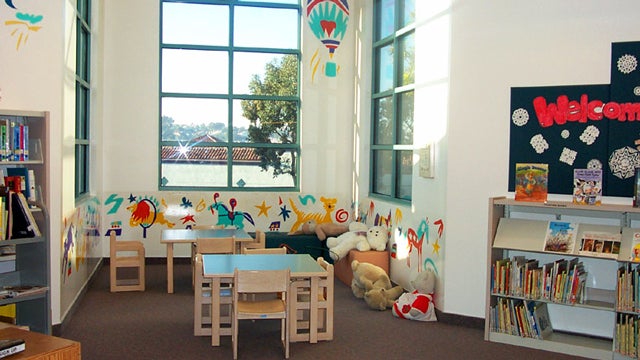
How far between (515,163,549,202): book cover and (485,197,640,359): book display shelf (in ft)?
0.33

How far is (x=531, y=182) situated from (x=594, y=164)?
531mm

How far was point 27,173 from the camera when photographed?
485cm

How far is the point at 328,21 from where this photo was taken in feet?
31.2

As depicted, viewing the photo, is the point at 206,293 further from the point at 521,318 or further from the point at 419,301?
the point at 521,318

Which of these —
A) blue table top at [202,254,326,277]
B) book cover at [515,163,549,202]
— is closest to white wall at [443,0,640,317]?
book cover at [515,163,549,202]

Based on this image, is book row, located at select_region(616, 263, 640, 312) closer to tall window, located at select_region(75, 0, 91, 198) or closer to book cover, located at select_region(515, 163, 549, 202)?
book cover, located at select_region(515, 163, 549, 202)

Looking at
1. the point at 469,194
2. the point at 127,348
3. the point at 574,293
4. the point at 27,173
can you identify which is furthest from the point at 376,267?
the point at 27,173

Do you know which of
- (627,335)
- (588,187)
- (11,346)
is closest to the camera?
(11,346)

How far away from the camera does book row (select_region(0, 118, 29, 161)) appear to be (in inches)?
184

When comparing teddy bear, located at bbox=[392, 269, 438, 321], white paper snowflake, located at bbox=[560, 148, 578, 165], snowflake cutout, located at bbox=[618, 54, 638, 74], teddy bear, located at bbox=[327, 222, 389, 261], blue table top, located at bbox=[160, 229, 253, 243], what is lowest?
teddy bear, located at bbox=[392, 269, 438, 321]

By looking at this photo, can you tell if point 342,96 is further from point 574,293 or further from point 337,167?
point 574,293

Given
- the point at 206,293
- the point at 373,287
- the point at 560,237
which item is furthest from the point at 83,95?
the point at 560,237

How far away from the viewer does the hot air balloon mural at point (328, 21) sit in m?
9.51

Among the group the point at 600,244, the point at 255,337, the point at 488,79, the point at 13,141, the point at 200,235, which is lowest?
the point at 255,337
